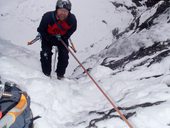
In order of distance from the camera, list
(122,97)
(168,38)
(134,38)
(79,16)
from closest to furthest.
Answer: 1. (122,97)
2. (168,38)
3. (134,38)
4. (79,16)

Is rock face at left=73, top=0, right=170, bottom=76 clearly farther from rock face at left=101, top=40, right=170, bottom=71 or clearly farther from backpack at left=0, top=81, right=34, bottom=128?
backpack at left=0, top=81, right=34, bottom=128

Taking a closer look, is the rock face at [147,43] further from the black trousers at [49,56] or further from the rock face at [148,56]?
the black trousers at [49,56]

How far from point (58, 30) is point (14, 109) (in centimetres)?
435

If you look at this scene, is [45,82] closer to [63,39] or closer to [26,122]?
[63,39]

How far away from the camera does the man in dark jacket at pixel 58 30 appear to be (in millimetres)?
8750

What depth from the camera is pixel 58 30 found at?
9.35 meters

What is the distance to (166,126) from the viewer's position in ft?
21.1

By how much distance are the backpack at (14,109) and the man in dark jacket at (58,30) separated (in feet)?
11.5

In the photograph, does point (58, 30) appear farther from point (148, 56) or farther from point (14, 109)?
point (14, 109)

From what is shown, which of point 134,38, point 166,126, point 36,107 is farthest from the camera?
point 134,38

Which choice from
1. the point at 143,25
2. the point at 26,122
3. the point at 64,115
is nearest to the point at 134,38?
the point at 143,25

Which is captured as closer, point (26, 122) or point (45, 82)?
point (26, 122)

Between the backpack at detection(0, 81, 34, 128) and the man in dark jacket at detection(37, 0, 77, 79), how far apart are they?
3500 millimetres

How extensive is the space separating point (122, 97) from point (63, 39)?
238 centimetres
